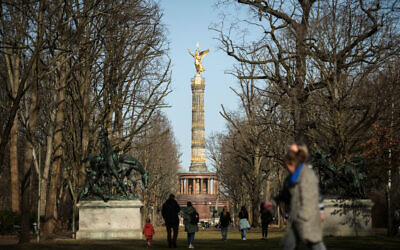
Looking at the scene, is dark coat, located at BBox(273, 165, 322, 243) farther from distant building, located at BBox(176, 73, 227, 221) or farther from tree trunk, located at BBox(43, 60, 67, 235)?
distant building, located at BBox(176, 73, 227, 221)

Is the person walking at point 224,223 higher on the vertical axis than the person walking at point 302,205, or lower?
lower

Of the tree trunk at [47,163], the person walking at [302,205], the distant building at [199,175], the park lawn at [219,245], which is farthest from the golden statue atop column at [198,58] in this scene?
the person walking at [302,205]

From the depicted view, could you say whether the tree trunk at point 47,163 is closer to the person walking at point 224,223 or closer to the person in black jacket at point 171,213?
the person walking at point 224,223

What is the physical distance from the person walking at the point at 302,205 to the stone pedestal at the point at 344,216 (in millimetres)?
15927

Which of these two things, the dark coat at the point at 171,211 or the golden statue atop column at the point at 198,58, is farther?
the golden statue atop column at the point at 198,58

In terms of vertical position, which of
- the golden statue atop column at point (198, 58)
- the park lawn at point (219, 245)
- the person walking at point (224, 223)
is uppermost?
the golden statue atop column at point (198, 58)

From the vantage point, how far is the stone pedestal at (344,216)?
75.3 feet

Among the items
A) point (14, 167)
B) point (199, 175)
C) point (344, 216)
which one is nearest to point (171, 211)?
point (344, 216)

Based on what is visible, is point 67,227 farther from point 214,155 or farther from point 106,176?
point 106,176

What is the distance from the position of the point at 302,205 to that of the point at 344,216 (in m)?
16.6

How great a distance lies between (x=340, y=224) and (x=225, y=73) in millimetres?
9607

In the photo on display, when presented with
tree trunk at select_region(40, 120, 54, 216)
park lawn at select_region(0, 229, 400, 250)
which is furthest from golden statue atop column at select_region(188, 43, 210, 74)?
park lawn at select_region(0, 229, 400, 250)

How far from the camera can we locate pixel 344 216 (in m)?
23.1

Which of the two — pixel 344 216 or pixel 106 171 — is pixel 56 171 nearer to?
pixel 106 171
